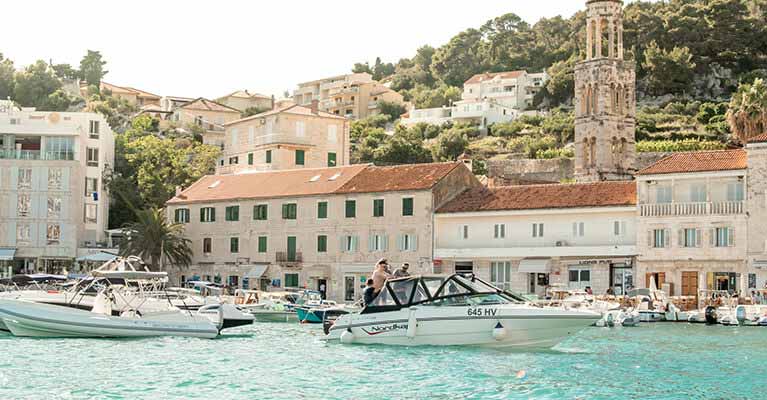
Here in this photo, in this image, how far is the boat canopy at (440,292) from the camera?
32.7 metres

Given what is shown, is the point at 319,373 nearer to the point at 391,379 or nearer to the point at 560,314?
the point at 391,379

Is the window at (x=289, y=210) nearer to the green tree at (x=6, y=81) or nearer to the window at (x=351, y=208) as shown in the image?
the window at (x=351, y=208)

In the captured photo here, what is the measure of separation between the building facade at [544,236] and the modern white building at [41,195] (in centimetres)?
2624

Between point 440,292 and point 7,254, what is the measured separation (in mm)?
47503

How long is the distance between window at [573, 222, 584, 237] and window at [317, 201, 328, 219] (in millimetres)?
15372

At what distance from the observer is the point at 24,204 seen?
7425 cm

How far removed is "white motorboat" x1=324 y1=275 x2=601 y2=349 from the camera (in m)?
32.1

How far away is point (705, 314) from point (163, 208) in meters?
42.6

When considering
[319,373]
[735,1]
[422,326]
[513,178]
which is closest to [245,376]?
[319,373]

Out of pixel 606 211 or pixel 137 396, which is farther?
pixel 606 211

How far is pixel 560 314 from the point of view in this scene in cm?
3222

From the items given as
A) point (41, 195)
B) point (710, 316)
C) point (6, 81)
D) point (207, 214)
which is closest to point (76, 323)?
point (710, 316)

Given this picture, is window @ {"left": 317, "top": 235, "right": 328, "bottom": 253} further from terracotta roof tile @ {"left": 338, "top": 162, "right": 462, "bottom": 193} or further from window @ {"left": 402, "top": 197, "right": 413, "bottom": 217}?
window @ {"left": 402, "top": 197, "right": 413, "bottom": 217}

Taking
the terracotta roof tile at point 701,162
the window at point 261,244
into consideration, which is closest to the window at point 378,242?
the window at point 261,244
